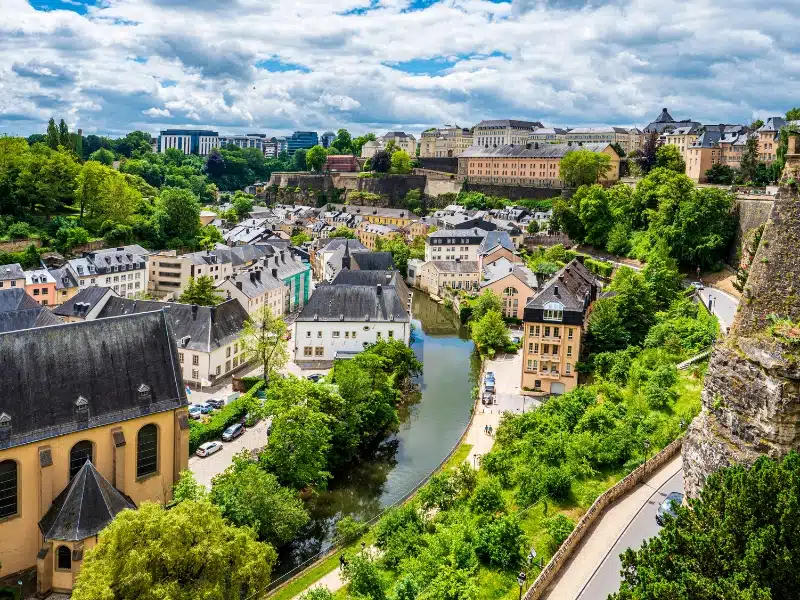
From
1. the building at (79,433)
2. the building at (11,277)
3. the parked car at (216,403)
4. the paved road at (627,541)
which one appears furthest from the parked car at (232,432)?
the building at (11,277)

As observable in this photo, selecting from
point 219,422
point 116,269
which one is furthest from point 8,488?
point 116,269

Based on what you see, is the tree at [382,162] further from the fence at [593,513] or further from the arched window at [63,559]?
the arched window at [63,559]

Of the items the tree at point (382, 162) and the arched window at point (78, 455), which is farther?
the tree at point (382, 162)

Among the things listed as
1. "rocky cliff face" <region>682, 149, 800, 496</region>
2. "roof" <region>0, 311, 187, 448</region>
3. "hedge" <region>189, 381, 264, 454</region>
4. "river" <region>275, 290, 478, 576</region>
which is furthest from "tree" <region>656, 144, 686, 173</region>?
"rocky cliff face" <region>682, 149, 800, 496</region>

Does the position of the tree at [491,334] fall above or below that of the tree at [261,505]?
above

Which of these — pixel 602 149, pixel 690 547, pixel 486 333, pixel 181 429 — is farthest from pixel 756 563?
pixel 602 149

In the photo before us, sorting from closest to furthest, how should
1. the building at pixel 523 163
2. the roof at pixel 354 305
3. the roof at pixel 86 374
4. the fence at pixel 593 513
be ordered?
the fence at pixel 593 513
the roof at pixel 86 374
the roof at pixel 354 305
the building at pixel 523 163

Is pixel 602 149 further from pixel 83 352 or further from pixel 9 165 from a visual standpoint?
pixel 83 352
